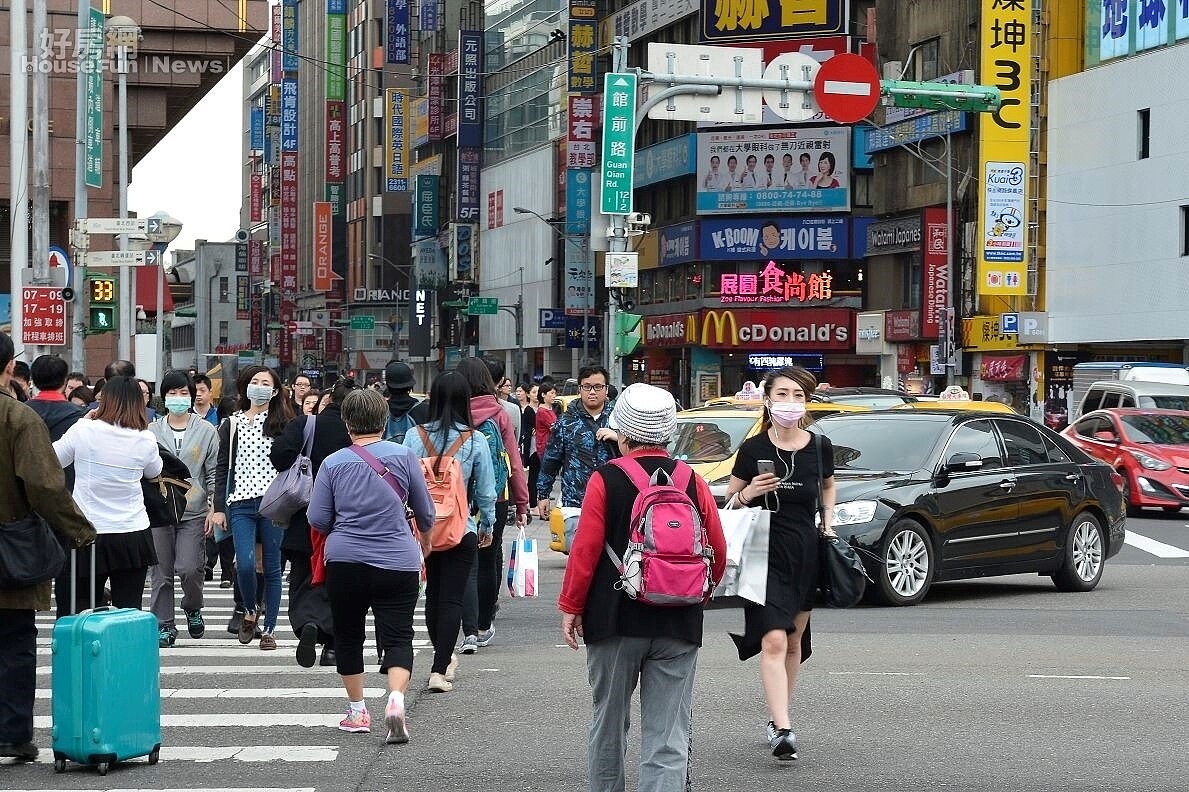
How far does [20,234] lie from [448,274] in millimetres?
75491

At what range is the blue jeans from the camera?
12.2m

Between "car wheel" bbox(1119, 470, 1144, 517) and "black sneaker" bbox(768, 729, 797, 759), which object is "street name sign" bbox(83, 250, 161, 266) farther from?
"black sneaker" bbox(768, 729, 797, 759)

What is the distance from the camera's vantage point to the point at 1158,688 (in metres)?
10.3

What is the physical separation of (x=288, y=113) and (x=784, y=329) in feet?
285

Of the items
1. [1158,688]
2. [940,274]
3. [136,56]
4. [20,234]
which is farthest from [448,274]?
[1158,688]

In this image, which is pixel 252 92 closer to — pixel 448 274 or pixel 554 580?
pixel 448 274

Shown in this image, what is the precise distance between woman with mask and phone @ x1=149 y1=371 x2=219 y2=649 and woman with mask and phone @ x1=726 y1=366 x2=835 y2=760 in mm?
5261

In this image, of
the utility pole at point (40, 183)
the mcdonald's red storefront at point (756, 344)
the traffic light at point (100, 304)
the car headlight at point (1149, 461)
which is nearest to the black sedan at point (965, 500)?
the car headlight at point (1149, 461)

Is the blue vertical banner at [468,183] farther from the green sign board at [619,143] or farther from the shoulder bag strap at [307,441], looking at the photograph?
the shoulder bag strap at [307,441]

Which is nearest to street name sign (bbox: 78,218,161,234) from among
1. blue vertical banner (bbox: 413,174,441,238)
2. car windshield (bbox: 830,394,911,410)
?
car windshield (bbox: 830,394,911,410)

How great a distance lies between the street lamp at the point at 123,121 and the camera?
34688 millimetres

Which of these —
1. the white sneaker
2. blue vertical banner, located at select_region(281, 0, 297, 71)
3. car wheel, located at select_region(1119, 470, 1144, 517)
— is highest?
blue vertical banner, located at select_region(281, 0, 297, 71)

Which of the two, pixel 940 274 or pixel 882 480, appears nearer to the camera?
pixel 882 480

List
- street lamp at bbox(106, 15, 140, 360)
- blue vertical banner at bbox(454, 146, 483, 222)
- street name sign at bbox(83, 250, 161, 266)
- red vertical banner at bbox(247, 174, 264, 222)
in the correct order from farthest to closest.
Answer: red vertical banner at bbox(247, 174, 264, 222) → blue vertical banner at bbox(454, 146, 483, 222) → street lamp at bbox(106, 15, 140, 360) → street name sign at bbox(83, 250, 161, 266)
